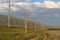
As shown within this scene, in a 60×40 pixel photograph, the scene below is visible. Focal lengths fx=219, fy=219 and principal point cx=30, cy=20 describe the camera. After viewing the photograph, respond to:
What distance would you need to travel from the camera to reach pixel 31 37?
13.8 meters

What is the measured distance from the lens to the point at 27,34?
13.0 meters

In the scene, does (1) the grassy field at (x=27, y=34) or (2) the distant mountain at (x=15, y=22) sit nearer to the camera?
(1) the grassy field at (x=27, y=34)

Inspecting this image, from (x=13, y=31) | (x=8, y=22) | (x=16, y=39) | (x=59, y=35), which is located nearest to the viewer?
(x=16, y=39)

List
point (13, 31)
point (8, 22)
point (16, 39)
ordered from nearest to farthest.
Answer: point (16, 39) → point (13, 31) → point (8, 22)

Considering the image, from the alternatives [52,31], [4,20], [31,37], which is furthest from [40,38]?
[4,20]

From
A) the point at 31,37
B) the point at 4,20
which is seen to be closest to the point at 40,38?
the point at 31,37

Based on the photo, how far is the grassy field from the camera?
475 inches

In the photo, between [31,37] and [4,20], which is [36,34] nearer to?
[31,37]

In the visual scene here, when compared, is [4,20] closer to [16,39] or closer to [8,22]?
[8,22]

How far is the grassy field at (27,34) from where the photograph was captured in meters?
12.1

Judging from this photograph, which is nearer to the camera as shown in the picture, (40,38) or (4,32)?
(4,32)

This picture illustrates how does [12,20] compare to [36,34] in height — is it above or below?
above

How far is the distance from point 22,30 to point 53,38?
1993mm

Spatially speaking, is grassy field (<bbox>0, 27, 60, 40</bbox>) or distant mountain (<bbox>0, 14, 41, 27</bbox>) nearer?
grassy field (<bbox>0, 27, 60, 40</bbox>)
